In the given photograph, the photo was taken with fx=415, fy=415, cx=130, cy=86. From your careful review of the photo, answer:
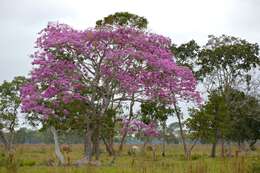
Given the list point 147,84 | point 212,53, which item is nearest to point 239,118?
point 212,53

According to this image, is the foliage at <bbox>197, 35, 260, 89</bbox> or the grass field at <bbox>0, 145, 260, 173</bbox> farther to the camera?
the foliage at <bbox>197, 35, 260, 89</bbox>

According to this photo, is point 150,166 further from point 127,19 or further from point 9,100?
point 9,100

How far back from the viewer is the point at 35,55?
62.7ft

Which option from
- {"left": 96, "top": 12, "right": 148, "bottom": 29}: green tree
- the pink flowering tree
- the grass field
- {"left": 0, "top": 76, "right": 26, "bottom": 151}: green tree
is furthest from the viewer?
{"left": 0, "top": 76, "right": 26, "bottom": 151}: green tree

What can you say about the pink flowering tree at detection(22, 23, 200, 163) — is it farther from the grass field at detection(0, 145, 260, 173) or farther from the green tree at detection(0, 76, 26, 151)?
the green tree at detection(0, 76, 26, 151)

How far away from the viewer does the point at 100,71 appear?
1920cm

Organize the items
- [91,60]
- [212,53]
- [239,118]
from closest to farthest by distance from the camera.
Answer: [91,60]
[212,53]
[239,118]

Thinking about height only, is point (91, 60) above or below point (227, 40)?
below

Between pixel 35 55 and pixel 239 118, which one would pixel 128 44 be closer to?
pixel 35 55

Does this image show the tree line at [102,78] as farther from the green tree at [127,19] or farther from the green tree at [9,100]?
the green tree at [9,100]

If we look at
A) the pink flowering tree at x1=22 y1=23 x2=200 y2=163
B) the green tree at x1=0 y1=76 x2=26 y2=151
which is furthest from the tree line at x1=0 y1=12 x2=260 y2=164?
the green tree at x1=0 y1=76 x2=26 y2=151

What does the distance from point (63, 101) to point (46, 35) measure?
3.18m

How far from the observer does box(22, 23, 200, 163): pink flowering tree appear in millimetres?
18531

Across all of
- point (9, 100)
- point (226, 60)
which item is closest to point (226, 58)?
point (226, 60)
